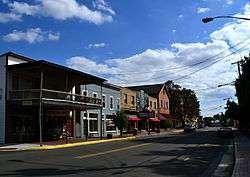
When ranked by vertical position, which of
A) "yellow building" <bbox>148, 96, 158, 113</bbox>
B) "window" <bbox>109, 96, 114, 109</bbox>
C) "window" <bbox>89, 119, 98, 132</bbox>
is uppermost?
"yellow building" <bbox>148, 96, 158, 113</bbox>

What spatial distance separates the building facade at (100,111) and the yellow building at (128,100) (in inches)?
111

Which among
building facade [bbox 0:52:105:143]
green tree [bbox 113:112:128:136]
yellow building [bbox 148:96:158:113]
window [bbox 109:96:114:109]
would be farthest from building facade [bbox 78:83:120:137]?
yellow building [bbox 148:96:158:113]

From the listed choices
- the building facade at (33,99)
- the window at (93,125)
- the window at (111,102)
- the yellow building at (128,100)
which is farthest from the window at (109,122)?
the building facade at (33,99)

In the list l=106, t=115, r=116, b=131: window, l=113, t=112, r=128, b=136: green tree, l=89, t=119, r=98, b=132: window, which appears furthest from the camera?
l=106, t=115, r=116, b=131: window

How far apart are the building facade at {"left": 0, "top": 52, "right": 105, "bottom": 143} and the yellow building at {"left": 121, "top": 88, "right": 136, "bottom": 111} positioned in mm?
19670

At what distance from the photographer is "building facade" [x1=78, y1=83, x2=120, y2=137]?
5116 cm

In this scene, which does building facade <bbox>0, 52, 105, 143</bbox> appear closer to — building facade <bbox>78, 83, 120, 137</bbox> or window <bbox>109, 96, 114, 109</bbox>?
building facade <bbox>78, 83, 120, 137</bbox>

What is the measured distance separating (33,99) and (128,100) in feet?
112

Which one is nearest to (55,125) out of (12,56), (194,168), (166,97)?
(12,56)

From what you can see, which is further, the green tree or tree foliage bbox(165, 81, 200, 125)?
tree foliage bbox(165, 81, 200, 125)

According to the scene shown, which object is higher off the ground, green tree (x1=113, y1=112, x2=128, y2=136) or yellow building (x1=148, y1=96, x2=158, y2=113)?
yellow building (x1=148, y1=96, x2=158, y2=113)

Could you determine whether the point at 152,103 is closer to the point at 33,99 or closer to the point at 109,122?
the point at 109,122

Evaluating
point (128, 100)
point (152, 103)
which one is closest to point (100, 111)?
point (128, 100)

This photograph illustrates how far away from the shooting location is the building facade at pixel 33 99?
35812mm
